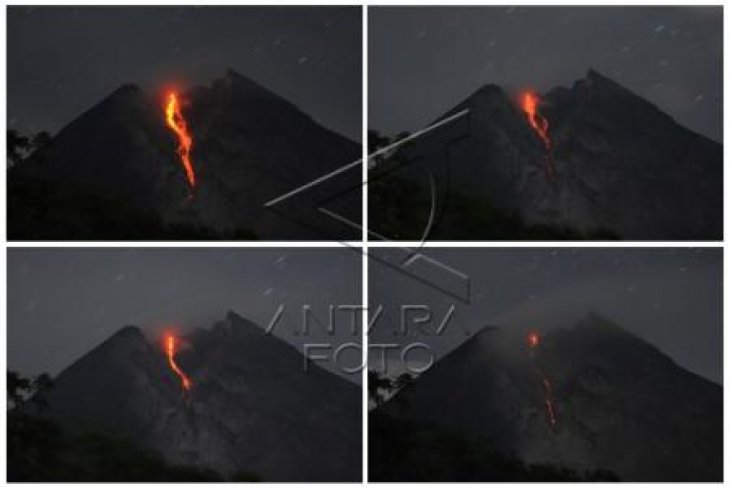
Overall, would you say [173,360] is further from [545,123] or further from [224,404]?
[545,123]

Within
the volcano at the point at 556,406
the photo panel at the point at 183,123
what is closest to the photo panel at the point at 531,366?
the volcano at the point at 556,406

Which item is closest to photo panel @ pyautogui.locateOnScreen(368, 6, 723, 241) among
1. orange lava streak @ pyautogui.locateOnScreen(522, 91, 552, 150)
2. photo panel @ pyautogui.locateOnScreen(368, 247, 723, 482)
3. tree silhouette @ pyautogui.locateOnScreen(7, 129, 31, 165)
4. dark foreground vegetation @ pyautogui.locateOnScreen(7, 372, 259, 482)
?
orange lava streak @ pyautogui.locateOnScreen(522, 91, 552, 150)

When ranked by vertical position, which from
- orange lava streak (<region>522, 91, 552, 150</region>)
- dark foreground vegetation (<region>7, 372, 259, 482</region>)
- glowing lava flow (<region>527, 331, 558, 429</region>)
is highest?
orange lava streak (<region>522, 91, 552, 150</region>)

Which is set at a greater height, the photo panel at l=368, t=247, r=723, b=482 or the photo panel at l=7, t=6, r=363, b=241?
the photo panel at l=7, t=6, r=363, b=241

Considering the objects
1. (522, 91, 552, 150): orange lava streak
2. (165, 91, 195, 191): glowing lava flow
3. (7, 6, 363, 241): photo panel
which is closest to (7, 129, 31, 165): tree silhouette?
(7, 6, 363, 241): photo panel

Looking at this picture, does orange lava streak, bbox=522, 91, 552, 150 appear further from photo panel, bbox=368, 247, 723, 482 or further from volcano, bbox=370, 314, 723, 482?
volcano, bbox=370, 314, 723, 482
